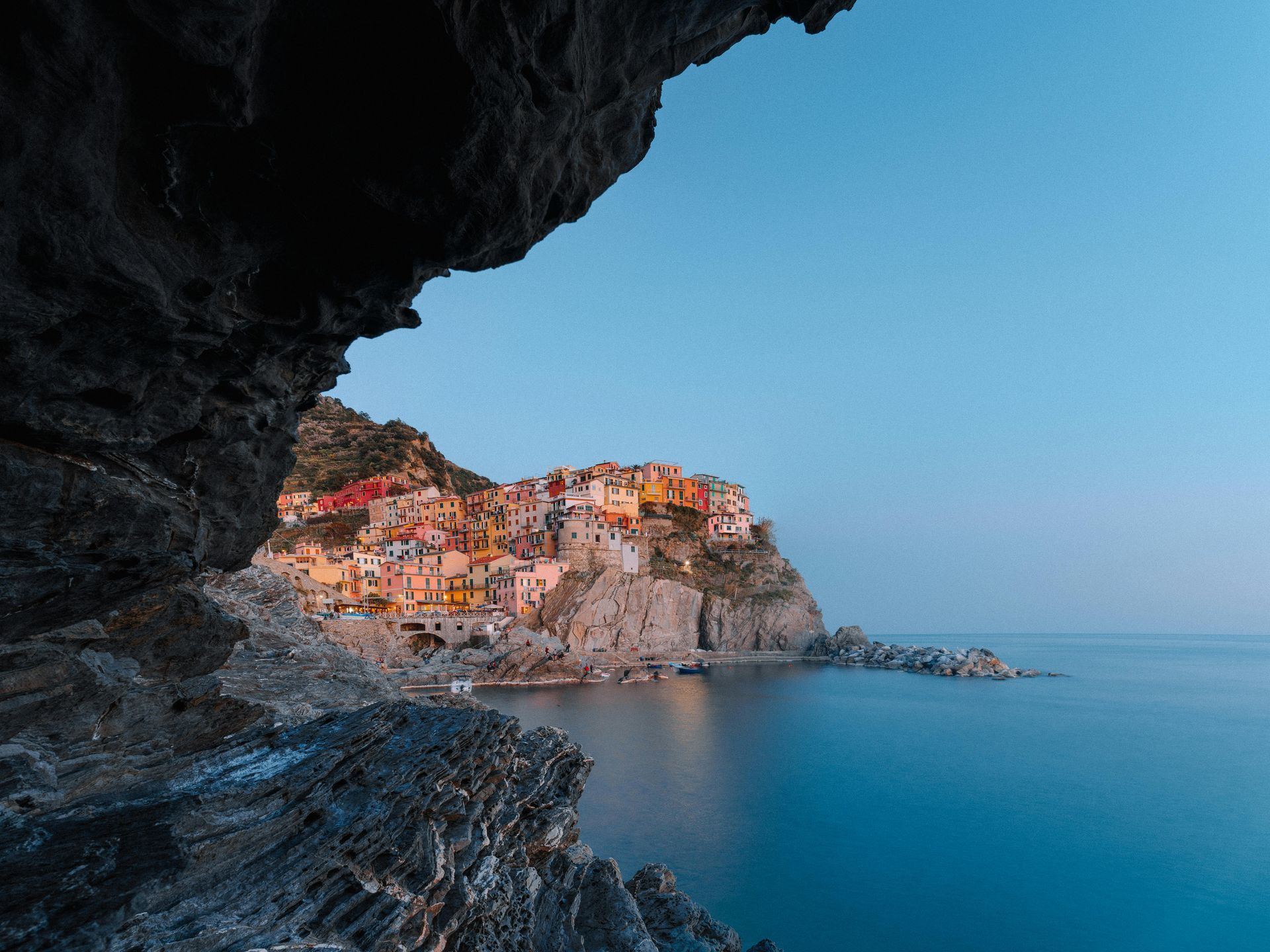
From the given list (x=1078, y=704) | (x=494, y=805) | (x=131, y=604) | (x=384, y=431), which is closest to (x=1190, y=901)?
(x=494, y=805)

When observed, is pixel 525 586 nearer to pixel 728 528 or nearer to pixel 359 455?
pixel 728 528

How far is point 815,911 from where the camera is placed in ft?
79.5

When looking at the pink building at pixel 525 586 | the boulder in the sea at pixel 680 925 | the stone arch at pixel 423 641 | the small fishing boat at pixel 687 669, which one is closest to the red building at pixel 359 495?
the pink building at pixel 525 586

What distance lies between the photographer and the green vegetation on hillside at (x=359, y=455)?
13275cm

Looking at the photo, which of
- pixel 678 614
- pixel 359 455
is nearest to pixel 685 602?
pixel 678 614

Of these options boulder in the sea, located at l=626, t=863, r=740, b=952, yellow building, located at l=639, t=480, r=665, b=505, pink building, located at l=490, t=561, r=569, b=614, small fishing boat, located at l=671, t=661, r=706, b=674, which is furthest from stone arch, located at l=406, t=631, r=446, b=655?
boulder in the sea, located at l=626, t=863, r=740, b=952

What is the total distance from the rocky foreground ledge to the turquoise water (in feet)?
86.7

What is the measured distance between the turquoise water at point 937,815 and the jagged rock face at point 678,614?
21.8 m

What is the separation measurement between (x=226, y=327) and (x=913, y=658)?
113 m

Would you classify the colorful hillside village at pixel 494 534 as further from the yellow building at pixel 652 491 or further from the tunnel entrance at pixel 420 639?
the tunnel entrance at pixel 420 639

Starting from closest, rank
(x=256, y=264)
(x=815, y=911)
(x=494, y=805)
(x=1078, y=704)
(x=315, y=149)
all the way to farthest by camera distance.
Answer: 1. (x=315, y=149)
2. (x=256, y=264)
3. (x=494, y=805)
4. (x=815, y=911)
5. (x=1078, y=704)

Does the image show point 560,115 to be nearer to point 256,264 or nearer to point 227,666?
point 256,264

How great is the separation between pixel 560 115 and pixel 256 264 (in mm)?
3427

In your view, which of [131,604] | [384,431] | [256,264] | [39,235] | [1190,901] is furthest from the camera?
[384,431]
